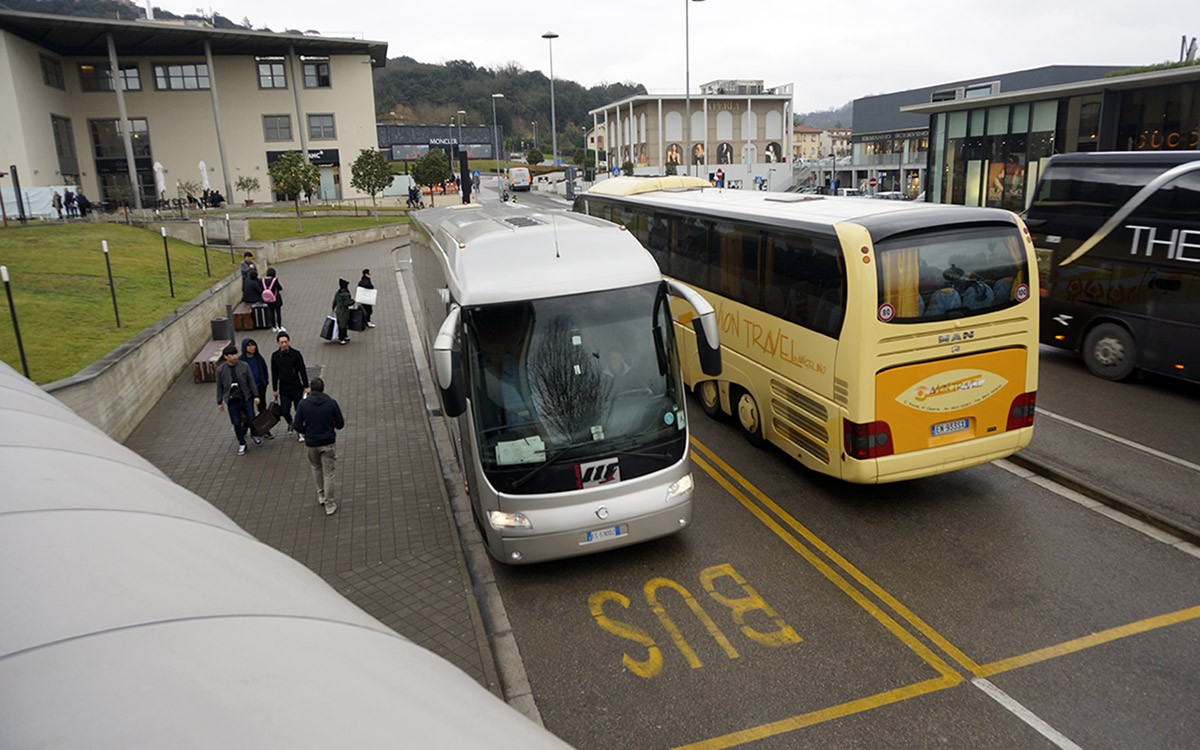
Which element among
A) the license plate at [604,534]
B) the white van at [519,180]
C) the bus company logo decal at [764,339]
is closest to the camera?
the license plate at [604,534]

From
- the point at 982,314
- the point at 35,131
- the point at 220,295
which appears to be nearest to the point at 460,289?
the point at 982,314

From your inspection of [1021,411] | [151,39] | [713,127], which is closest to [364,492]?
[1021,411]

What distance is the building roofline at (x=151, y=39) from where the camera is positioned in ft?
158

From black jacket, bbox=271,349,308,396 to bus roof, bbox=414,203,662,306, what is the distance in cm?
426

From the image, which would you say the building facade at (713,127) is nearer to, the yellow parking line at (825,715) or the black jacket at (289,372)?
the black jacket at (289,372)

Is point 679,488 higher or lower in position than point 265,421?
higher

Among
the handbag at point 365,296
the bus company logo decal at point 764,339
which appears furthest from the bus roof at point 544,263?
the handbag at point 365,296

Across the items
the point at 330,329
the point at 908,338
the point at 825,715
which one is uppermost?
the point at 908,338

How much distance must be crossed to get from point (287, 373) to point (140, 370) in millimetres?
3509

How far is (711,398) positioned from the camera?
12258mm

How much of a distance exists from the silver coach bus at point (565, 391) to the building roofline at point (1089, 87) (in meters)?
24.2

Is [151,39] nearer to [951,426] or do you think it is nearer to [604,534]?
[604,534]

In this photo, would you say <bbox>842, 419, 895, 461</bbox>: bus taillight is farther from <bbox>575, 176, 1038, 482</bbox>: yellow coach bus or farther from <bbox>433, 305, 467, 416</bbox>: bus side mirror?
<bbox>433, 305, 467, 416</bbox>: bus side mirror

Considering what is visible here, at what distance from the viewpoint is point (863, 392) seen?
26.6 feet
